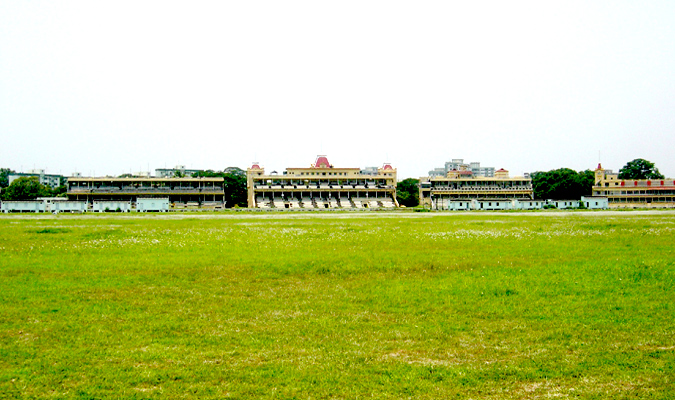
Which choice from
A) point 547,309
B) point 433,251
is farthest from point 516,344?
point 433,251

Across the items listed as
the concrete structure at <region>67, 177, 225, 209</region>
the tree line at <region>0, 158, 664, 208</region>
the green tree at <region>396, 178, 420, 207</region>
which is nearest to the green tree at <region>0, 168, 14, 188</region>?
the tree line at <region>0, 158, 664, 208</region>

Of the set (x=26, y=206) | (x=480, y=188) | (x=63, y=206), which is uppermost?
(x=480, y=188)

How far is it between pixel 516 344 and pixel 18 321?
9.75 meters

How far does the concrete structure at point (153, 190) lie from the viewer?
126 meters

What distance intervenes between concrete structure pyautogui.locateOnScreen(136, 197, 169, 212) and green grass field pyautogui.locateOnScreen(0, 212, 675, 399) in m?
86.1

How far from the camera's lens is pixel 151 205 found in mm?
103312

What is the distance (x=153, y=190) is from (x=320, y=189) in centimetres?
4407

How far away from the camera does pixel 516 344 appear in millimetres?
8680

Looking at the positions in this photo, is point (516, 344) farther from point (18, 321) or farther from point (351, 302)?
point (18, 321)

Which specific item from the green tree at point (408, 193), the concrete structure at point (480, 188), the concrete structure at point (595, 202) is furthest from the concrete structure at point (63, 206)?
the concrete structure at point (595, 202)

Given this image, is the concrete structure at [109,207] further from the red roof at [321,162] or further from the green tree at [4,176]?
the green tree at [4,176]

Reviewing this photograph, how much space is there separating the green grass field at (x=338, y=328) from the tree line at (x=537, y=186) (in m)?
119

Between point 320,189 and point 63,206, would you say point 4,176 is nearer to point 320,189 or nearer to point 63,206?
point 63,206

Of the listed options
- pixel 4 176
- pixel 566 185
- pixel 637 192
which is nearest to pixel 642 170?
pixel 637 192
